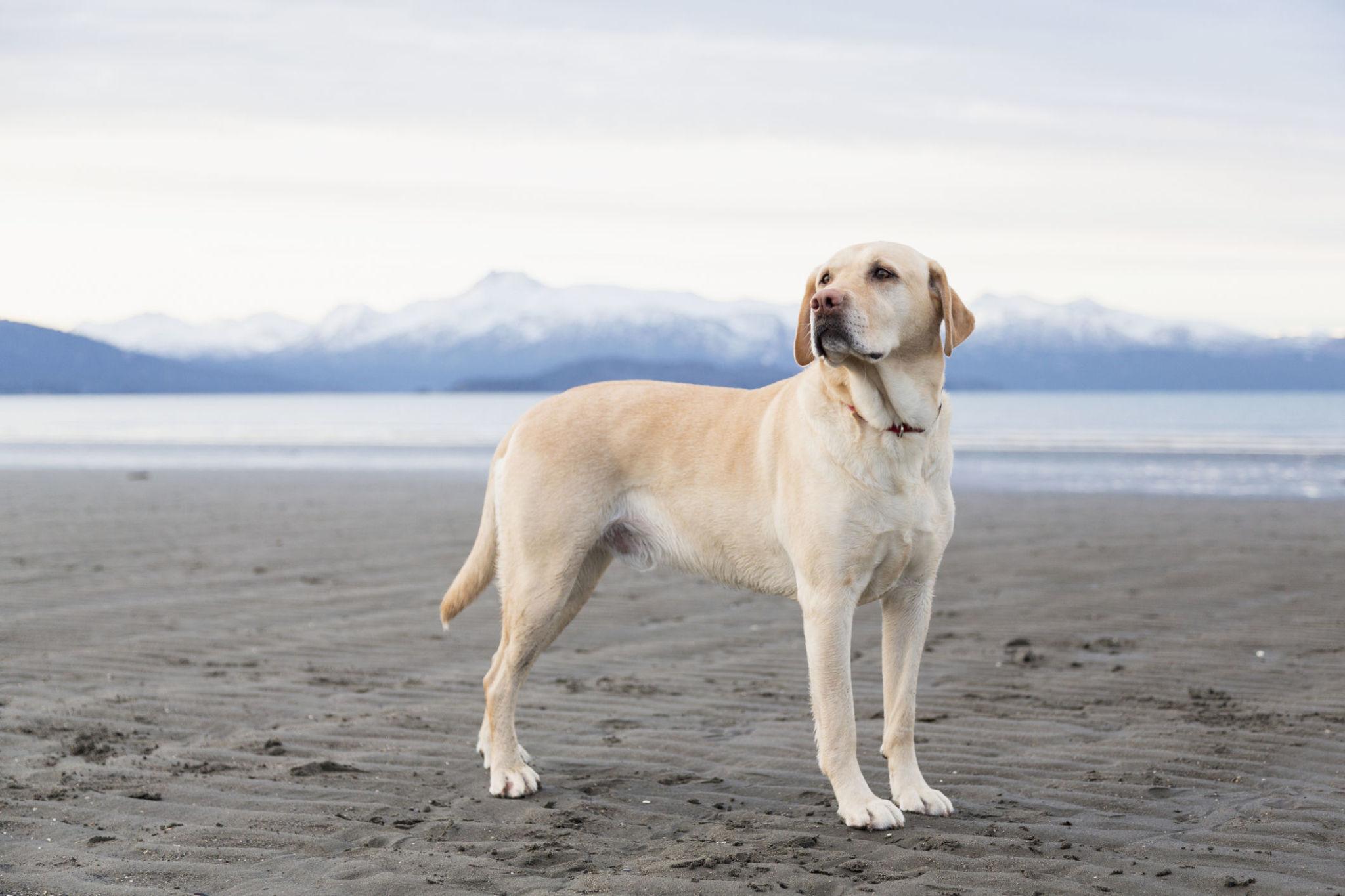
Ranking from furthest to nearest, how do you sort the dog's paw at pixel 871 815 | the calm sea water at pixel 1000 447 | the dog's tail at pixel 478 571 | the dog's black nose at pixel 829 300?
the calm sea water at pixel 1000 447, the dog's tail at pixel 478 571, the dog's paw at pixel 871 815, the dog's black nose at pixel 829 300

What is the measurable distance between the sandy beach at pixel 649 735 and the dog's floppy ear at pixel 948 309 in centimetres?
187

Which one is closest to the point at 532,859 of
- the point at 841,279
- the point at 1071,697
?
the point at 841,279

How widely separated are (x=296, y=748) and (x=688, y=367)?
518ft

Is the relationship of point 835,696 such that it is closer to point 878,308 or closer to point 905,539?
point 905,539

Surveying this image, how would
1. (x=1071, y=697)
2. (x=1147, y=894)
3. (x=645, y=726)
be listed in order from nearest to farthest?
(x=1147, y=894)
(x=645, y=726)
(x=1071, y=697)

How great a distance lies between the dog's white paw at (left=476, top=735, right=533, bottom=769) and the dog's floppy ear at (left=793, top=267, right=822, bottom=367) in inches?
82.2

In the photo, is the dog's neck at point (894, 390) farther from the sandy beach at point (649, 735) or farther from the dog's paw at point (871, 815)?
the sandy beach at point (649, 735)

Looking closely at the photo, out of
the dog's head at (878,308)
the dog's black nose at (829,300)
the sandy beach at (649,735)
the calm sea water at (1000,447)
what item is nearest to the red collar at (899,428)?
the dog's head at (878,308)

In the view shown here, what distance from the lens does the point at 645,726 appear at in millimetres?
5863

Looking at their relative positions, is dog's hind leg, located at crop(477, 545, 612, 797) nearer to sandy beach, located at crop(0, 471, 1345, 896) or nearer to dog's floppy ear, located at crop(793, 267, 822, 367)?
sandy beach, located at crop(0, 471, 1345, 896)

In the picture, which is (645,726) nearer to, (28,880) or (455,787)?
(455,787)

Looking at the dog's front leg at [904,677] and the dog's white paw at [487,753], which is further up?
the dog's front leg at [904,677]

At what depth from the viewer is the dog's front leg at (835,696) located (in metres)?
4.46

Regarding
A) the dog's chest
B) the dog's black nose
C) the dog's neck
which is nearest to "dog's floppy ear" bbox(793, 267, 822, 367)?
the dog's neck
